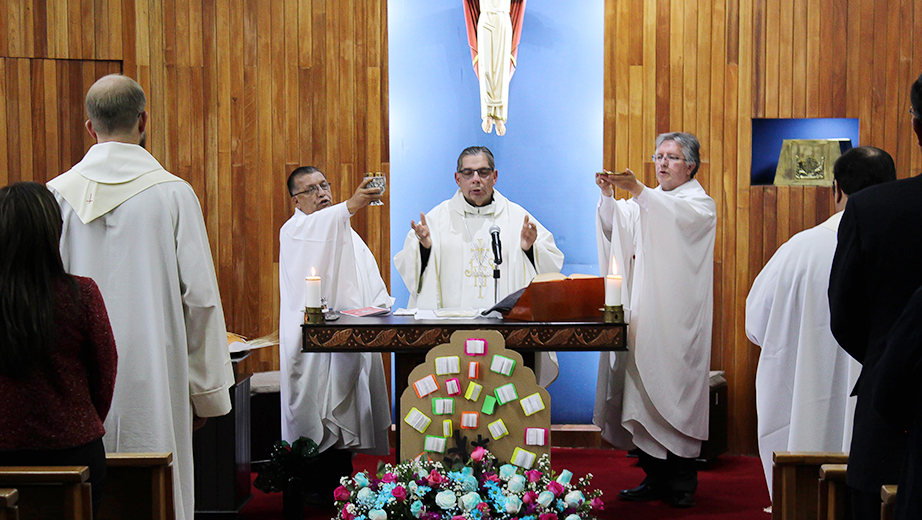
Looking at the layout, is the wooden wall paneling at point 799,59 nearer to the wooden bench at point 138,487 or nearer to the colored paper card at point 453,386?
the colored paper card at point 453,386

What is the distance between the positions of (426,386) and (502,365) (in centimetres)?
31

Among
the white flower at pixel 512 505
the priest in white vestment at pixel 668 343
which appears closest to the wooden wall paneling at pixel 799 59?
the priest in white vestment at pixel 668 343

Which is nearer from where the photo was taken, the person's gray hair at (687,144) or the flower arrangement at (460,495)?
the flower arrangement at (460,495)

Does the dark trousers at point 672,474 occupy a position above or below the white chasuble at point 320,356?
below

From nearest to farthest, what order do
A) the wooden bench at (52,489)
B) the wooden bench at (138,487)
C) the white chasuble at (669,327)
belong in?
1. the wooden bench at (52,489)
2. the wooden bench at (138,487)
3. the white chasuble at (669,327)

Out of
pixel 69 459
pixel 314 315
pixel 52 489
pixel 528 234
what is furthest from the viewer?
pixel 528 234

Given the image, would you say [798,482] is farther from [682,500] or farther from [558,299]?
[682,500]

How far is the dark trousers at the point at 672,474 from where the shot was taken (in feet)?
13.2

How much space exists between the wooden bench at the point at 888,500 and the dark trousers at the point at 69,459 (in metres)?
1.67

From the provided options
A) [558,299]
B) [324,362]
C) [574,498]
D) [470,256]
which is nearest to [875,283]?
[574,498]

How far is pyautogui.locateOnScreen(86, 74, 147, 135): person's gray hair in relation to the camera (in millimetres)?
2402

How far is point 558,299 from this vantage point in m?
3.48

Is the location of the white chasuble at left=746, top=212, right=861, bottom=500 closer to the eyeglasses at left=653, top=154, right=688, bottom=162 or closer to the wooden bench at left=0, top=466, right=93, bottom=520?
the eyeglasses at left=653, top=154, right=688, bottom=162

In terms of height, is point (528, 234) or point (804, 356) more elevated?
point (528, 234)
